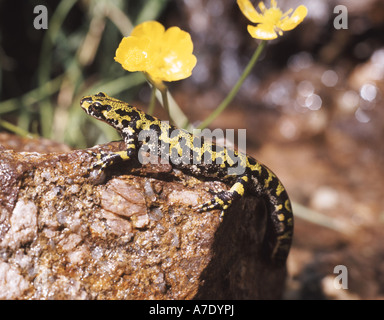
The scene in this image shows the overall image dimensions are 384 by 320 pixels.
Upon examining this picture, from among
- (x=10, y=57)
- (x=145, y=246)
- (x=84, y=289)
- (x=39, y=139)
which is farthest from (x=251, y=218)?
(x=10, y=57)

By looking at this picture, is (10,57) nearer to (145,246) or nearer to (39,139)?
(39,139)

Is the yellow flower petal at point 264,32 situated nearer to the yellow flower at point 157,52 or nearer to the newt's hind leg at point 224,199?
the yellow flower at point 157,52

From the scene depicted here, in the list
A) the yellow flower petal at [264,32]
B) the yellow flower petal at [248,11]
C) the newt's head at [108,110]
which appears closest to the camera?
the yellow flower petal at [264,32]

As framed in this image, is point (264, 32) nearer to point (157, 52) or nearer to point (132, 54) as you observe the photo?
point (157, 52)

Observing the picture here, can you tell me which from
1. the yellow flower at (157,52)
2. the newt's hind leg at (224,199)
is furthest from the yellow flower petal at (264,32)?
the newt's hind leg at (224,199)

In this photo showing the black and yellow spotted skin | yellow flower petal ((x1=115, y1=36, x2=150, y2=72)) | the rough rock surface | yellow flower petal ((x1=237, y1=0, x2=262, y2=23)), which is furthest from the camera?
the black and yellow spotted skin

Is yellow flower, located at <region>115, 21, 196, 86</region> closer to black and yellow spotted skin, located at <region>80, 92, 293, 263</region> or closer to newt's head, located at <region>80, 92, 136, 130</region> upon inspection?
black and yellow spotted skin, located at <region>80, 92, 293, 263</region>

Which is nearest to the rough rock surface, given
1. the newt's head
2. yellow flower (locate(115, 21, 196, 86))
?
the newt's head
